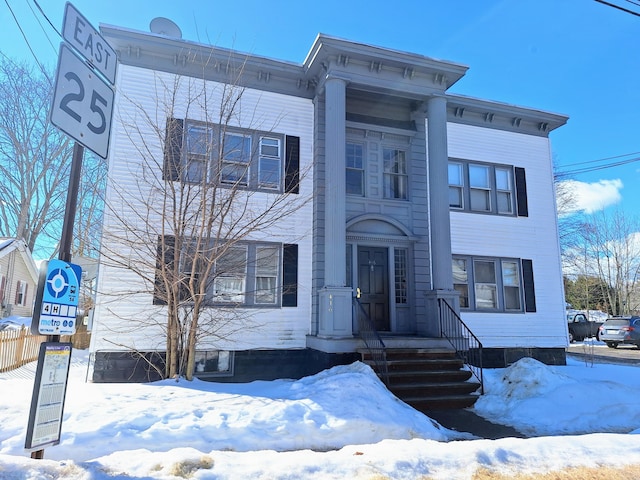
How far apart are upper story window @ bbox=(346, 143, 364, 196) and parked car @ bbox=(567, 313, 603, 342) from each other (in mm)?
17568

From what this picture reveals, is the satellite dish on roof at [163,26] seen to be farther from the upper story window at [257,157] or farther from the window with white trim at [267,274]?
the window with white trim at [267,274]

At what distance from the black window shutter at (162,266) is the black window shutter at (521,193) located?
9.32 meters

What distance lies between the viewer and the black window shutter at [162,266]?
7.04 m

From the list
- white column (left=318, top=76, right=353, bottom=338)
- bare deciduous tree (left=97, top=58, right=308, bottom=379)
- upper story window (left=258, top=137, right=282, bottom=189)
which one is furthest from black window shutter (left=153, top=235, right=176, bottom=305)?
white column (left=318, top=76, right=353, bottom=338)

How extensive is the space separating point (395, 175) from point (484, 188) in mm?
2828

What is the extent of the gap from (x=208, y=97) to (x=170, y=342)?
5.36m

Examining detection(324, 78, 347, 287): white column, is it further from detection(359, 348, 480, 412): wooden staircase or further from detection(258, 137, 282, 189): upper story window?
detection(359, 348, 480, 412): wooden staircase

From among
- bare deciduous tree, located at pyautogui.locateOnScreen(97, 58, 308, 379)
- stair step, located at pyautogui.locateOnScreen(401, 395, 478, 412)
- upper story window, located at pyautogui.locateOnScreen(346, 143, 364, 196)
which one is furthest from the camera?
upper story window, located at pyautogui.locateOnScreen(346, 143, 364, 196)

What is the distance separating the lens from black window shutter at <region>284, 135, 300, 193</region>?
32.0 ft

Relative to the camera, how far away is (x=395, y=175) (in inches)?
426

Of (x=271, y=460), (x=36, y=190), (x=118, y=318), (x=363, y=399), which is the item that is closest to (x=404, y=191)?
(x=363, y=399)

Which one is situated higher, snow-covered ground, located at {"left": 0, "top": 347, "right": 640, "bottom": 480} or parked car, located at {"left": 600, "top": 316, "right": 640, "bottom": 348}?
parked car, located at {"left": 600, "top": 316, "right": 640, "bottom": 348}

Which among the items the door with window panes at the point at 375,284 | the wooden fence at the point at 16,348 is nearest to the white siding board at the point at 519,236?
the door with window panes at the point at 375,284

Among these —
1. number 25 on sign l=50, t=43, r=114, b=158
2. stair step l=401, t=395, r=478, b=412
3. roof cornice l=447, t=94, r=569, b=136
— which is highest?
roof cornice l=447, t=94, r=569, b=136
